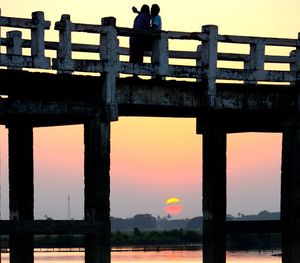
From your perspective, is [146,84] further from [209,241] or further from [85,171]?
[209,241]

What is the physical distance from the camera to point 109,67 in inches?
1021

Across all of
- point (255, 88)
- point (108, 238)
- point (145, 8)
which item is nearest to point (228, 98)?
point (255, 88)

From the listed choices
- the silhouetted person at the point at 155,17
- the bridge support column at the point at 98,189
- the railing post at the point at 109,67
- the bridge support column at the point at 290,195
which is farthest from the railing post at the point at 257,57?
the bridge support column at the point at 98,189

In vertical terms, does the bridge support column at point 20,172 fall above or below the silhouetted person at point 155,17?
below

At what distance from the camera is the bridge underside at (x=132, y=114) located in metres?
25.6

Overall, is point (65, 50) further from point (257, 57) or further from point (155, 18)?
point (257, 57)

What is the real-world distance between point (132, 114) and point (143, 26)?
2149mm

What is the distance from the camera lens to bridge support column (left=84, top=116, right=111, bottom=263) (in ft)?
84.0

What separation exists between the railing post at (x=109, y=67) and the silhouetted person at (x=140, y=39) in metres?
0.99

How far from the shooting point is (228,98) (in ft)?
91.7

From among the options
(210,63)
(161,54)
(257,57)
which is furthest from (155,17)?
(257,57)

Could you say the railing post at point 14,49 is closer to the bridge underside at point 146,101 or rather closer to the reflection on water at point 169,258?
the bridge underside at point 146,101

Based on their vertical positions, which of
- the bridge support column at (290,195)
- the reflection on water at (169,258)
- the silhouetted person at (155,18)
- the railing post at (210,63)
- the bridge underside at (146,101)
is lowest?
the reflection on water at (169,258)

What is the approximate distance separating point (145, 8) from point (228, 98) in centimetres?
261
